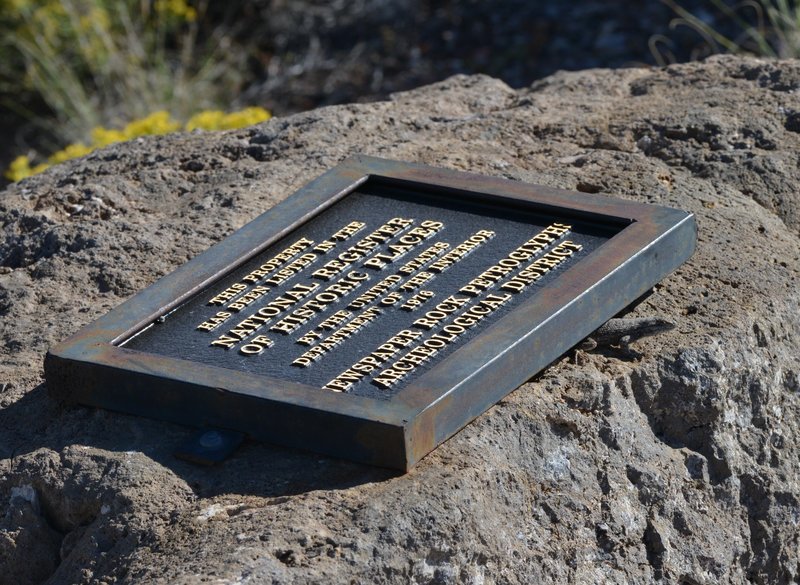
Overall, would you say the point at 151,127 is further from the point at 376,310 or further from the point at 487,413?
the point at 487,413

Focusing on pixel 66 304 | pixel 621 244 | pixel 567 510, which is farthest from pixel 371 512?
pixel 66 304

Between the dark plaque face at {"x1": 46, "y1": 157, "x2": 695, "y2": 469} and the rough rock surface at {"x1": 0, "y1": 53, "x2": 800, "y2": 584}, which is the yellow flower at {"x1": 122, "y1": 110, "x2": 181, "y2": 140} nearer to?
the rough rock surface at {"x1": 0, "y1": 53, "x2": 800, "y2": 584}

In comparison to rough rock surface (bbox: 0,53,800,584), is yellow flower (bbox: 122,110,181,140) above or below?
below

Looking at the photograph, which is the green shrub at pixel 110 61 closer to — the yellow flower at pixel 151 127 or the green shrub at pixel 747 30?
the yellow flower at pixel 151 127

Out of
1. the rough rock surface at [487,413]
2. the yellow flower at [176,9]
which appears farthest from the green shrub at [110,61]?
the rough rock surface at [487,413]

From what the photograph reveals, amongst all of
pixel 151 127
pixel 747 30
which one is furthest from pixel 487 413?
pixel 747 30

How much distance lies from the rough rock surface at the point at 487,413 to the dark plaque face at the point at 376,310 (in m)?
0.09

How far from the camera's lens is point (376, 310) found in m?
2.81

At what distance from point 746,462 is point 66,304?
152cm

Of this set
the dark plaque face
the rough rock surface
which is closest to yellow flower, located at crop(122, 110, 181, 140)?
the rough rock surface

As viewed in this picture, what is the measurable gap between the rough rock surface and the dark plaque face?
9 centimetres

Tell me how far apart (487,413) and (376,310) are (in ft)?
1.12

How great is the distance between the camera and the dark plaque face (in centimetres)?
249

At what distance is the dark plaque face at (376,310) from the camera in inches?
98.2
